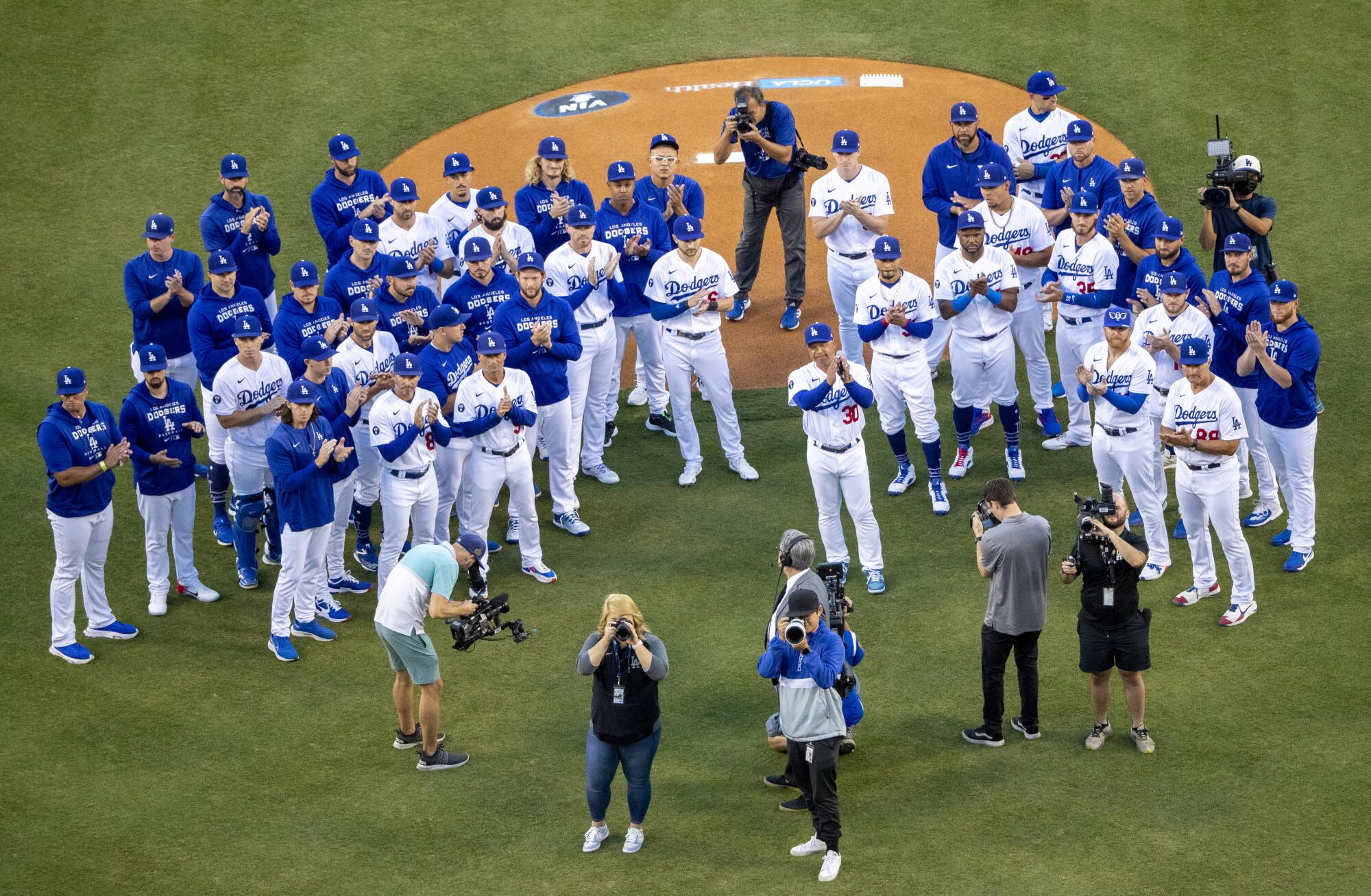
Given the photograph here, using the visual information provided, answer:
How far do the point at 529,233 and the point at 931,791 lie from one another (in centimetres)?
587

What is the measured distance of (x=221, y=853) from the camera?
9.15 metres

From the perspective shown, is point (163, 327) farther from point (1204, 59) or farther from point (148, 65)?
point (1204, 59)

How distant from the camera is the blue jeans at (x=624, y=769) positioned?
345 inches

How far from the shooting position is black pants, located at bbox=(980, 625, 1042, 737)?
9508 millimetres

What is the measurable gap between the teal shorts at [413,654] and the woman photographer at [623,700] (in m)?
1.34

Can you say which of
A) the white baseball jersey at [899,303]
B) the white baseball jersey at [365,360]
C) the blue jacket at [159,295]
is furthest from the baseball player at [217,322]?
the white baseball jersey at [899,303]

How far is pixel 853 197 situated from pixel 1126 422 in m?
3.28

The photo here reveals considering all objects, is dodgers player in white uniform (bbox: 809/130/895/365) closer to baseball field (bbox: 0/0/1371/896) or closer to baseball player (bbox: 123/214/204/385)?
baseball field (bbox: 0/0/1371/896)

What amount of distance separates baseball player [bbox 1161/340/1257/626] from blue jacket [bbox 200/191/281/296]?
7460 millimetres

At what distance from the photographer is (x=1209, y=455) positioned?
10.6 metres

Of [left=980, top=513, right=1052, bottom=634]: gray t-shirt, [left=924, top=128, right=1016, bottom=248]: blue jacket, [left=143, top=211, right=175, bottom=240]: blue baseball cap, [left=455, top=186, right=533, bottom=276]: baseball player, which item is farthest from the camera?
[left=924, top=128, right=1016, bottom=248]: blue jacket

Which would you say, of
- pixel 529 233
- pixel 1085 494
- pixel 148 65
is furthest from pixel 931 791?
pixel 148 65

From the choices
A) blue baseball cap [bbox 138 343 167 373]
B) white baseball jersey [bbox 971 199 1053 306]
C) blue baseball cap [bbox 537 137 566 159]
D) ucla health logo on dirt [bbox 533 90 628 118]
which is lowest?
blue baseball cap [bbox 138 343 167 373]

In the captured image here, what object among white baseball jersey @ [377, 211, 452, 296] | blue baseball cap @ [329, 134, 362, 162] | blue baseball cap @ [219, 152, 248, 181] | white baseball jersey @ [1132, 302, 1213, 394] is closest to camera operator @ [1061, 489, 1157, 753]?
white baseball jersey @ [1132, 302, 1213, 394]
